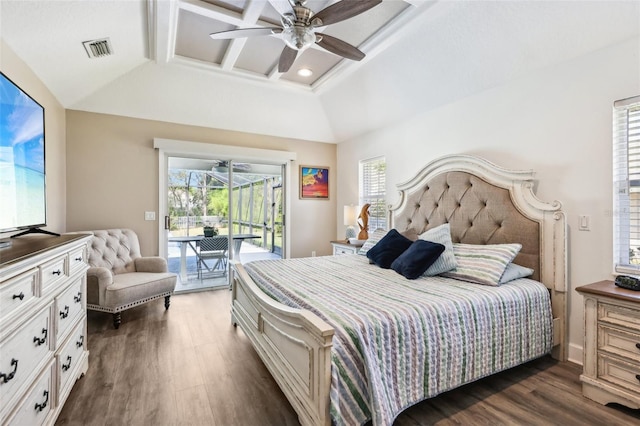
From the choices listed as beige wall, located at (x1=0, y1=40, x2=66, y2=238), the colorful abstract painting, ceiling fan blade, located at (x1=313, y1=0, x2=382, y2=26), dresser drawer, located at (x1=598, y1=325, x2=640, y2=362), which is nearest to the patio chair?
the colorful abstract painting

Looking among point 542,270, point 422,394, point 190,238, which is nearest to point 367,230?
point 542,270

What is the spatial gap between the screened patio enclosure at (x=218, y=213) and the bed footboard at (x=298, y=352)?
2669 millimetres

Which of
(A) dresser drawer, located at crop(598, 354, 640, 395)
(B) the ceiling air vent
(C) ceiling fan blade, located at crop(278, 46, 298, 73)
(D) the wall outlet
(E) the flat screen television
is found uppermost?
(B) the ceiling air vent

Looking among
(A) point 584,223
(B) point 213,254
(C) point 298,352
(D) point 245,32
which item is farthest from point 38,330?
(A) point 584,223

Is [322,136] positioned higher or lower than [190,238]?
higher

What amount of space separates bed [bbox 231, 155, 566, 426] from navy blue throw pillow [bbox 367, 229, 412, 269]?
0.12 meters

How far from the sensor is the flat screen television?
1772 millimetres

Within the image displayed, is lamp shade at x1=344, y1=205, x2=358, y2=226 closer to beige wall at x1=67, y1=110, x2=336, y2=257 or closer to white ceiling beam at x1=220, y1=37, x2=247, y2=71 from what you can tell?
beige wall at x1=67, y1=110, x2=336, y2=257

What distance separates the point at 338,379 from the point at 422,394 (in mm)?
588

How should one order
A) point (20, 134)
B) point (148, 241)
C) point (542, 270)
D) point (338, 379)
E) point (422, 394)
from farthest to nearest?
point (148, 241), point (542, 270), point (20, 134), point (422, 394), point (338, 379)

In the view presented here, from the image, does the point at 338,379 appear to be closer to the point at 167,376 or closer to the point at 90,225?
the point at 167,376

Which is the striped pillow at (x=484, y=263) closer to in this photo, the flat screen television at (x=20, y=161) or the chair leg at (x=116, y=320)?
the flat screen television at (x=20, y=161)

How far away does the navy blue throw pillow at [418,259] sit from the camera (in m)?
2.46

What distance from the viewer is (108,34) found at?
2.65 m
